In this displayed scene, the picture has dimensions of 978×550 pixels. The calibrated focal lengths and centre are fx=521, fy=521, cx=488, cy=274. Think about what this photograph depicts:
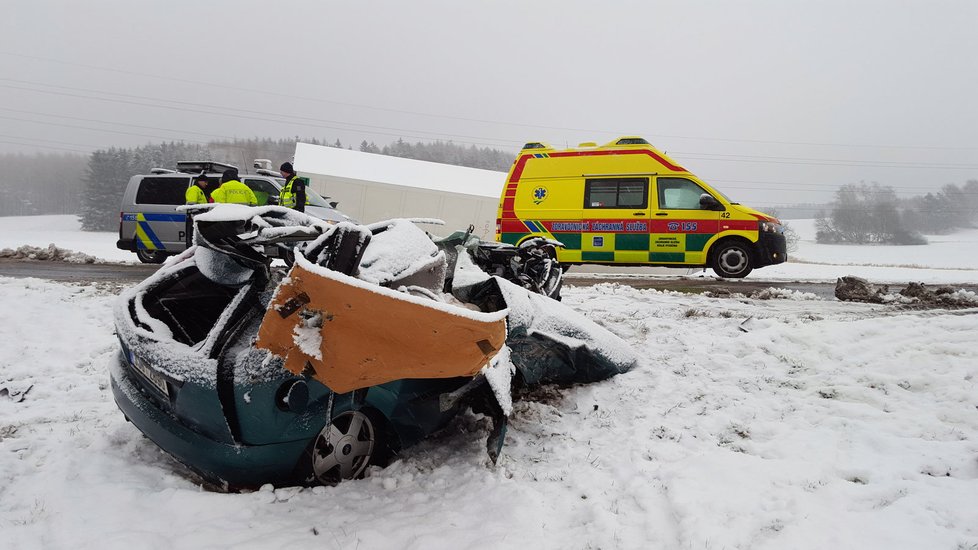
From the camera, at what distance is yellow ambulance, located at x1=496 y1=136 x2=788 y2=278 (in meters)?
9.01

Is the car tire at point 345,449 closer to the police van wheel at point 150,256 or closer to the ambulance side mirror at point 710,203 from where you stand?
the ambulance side mirror at point 710,203

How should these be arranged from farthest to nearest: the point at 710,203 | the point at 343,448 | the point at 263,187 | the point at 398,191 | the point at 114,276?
the point at 398,191 → the point at 263,187 → the point at 710,203 → the point at 114,276 → the point at 343,448

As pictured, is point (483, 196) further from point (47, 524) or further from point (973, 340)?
point (47, 524)

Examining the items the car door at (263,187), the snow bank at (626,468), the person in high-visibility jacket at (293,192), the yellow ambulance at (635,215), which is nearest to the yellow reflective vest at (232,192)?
the person in high-visibility jacket at (293,192)

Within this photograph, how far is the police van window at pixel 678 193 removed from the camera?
29.7ft

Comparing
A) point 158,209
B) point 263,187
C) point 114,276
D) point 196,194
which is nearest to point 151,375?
point 196,194

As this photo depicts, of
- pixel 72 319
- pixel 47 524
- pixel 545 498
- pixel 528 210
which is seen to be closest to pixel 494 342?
pixel 545 498

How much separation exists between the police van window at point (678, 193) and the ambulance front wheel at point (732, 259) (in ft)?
3.03

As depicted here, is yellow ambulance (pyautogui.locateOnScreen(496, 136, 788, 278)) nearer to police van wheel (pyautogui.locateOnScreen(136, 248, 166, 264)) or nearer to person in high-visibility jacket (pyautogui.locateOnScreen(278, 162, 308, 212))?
person in high-visibility jacket (pyautogui.locateOnScreen(278, 162, 308, 212))

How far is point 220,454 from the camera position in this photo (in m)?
2.13

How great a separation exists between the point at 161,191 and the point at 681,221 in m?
10.6

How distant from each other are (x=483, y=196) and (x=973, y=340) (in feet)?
55.2

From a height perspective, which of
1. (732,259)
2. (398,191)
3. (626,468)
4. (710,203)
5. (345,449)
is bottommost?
(626,468)

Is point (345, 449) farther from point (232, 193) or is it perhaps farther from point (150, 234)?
point (150, 234)
